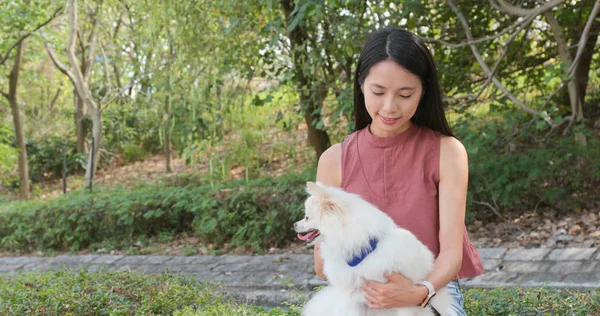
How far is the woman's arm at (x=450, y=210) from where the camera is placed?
214 centimetres

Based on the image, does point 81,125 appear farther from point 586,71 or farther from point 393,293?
point 393,293

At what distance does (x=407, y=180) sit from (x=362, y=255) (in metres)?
0.45

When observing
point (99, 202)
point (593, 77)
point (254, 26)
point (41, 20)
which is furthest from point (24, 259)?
point (593, 77)

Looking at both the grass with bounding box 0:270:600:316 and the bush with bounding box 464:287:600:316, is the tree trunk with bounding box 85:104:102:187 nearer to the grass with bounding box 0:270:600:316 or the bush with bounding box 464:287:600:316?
the grass with bounding box 0:270:600:316

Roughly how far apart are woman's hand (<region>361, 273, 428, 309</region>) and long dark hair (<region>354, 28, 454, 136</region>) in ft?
2.28

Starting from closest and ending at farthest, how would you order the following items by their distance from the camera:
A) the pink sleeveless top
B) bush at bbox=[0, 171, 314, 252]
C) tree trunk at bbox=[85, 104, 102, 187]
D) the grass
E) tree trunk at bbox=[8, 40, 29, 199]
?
1. the pink sleeveless top
2. the grass
3. bush at bbox=[0, 171, 314, 252]
4. tree trunk at bbox=[85, 104, 102, 187]
5. tree trunk at bbox=[8, 40, 29, 199]

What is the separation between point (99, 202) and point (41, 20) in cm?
570

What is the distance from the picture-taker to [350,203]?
2037 millimetres

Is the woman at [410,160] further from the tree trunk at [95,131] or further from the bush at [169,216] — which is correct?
the tree trunk at [95,131]

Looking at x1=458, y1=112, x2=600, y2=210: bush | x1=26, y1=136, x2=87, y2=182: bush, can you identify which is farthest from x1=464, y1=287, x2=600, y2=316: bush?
x1=26, y1=136, x2=87, y2=182: bush

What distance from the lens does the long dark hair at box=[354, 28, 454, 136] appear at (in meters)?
2.19

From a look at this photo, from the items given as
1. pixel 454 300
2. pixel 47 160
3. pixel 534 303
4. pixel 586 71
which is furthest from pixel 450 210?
pixel 47 160

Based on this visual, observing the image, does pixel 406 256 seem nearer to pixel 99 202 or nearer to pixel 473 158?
pixel 473 158

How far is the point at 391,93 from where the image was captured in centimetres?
218
